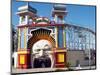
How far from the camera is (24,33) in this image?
8.84 ft

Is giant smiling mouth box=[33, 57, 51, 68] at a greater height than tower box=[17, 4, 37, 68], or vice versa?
tower box=[17, 4, 37, 68]

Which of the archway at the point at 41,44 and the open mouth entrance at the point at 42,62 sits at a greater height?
the archway at the point at 41,44

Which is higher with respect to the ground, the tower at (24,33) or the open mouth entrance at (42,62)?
the tower at (24,33)

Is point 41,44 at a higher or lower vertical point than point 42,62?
higher

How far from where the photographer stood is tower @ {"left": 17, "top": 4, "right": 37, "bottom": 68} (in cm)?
267

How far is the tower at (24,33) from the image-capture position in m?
2.67

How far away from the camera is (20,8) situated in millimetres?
2676

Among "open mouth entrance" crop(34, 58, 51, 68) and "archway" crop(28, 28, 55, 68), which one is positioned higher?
"archway" crop(28, 28, 55, 68)

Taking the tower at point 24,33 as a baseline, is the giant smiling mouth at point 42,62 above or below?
below

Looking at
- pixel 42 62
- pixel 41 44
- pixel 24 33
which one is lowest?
pixel 42 62

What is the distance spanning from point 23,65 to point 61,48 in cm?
51

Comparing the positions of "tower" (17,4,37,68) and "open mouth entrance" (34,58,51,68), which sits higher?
"tower" (17,4,37,68)

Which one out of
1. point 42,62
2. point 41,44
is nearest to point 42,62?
point 42,62

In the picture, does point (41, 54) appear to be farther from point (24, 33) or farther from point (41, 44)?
point (24, 33)
